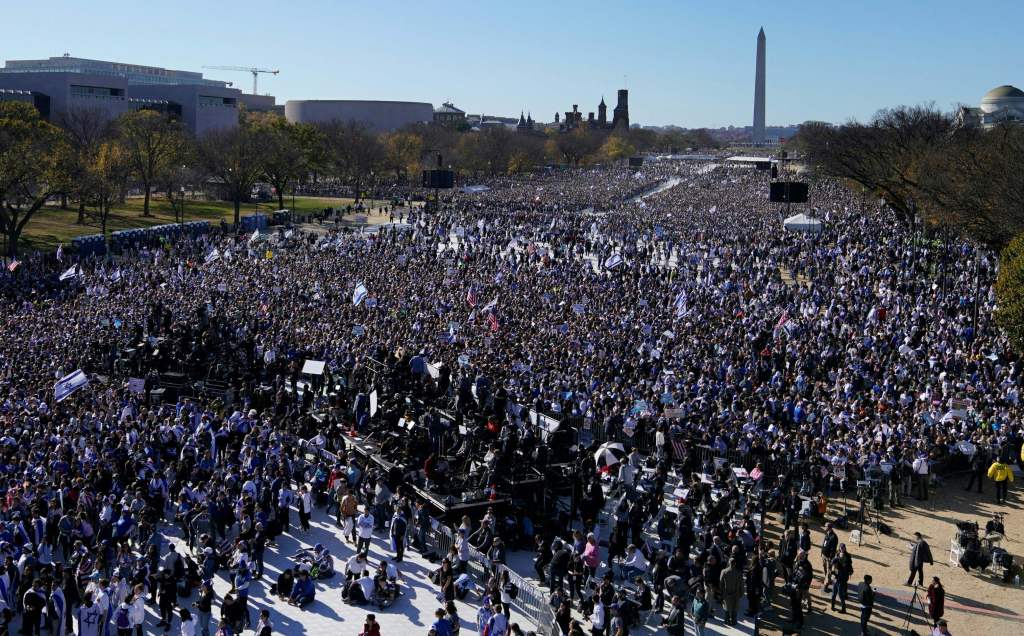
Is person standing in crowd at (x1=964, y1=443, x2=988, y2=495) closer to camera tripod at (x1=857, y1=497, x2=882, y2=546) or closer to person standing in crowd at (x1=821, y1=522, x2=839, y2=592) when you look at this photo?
camera tripod at (x1=857, y1=497, x2=882, y2=546)

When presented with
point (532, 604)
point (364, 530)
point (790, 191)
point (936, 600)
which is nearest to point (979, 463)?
point (936, 600)

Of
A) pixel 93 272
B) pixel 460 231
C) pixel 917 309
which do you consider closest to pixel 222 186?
pixel 460 231

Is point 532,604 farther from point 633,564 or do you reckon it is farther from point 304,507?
point 304,507

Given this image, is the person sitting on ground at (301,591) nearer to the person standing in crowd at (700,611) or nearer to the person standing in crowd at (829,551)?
the person standing in crowd at (700,611)

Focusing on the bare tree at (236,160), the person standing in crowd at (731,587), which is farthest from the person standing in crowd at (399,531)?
the bare tree at (236,160)

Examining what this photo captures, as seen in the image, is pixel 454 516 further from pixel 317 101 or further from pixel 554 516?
pixel 317 101

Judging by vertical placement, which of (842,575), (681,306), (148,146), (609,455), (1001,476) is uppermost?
(148,146)

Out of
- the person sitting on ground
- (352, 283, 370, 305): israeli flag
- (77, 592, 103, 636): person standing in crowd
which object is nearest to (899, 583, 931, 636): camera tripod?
the person sitting on ground
